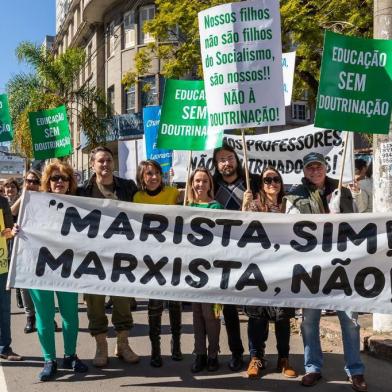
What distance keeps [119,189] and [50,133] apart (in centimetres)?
465

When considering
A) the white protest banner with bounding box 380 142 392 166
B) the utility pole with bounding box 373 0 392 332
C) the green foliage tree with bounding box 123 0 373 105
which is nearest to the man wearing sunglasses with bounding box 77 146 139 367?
the utility pole with bounding box 373 0 392 332

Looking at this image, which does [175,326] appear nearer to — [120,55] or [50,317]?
[50,317]

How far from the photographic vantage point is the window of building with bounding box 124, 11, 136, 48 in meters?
26.7

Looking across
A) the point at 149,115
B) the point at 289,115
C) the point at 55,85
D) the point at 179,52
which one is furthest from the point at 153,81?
the point at 149,115

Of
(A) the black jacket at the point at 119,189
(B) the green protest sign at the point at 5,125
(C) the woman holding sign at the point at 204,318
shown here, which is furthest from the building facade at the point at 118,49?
(C) the woman holding sign at the point at 204,318

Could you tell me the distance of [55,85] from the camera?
21.9 metres

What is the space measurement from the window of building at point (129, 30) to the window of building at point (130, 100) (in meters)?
2.11

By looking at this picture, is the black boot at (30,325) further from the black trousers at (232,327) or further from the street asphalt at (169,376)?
the black trousers at (232,327)

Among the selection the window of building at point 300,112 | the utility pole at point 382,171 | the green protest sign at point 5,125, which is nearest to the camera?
the utility pole at point 382,171

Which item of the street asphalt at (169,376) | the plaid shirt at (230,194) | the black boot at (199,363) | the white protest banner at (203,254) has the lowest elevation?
the street asphalt at (169,376)

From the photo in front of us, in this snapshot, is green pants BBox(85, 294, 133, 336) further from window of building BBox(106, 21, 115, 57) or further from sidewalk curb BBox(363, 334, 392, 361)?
window of building BBox(106, 21, 115, 57)

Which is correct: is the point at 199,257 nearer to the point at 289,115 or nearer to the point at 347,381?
the point at 347,381

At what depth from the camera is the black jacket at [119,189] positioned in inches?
208

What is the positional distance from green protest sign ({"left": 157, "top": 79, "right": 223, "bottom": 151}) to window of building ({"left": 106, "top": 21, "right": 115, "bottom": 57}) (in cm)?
2323
